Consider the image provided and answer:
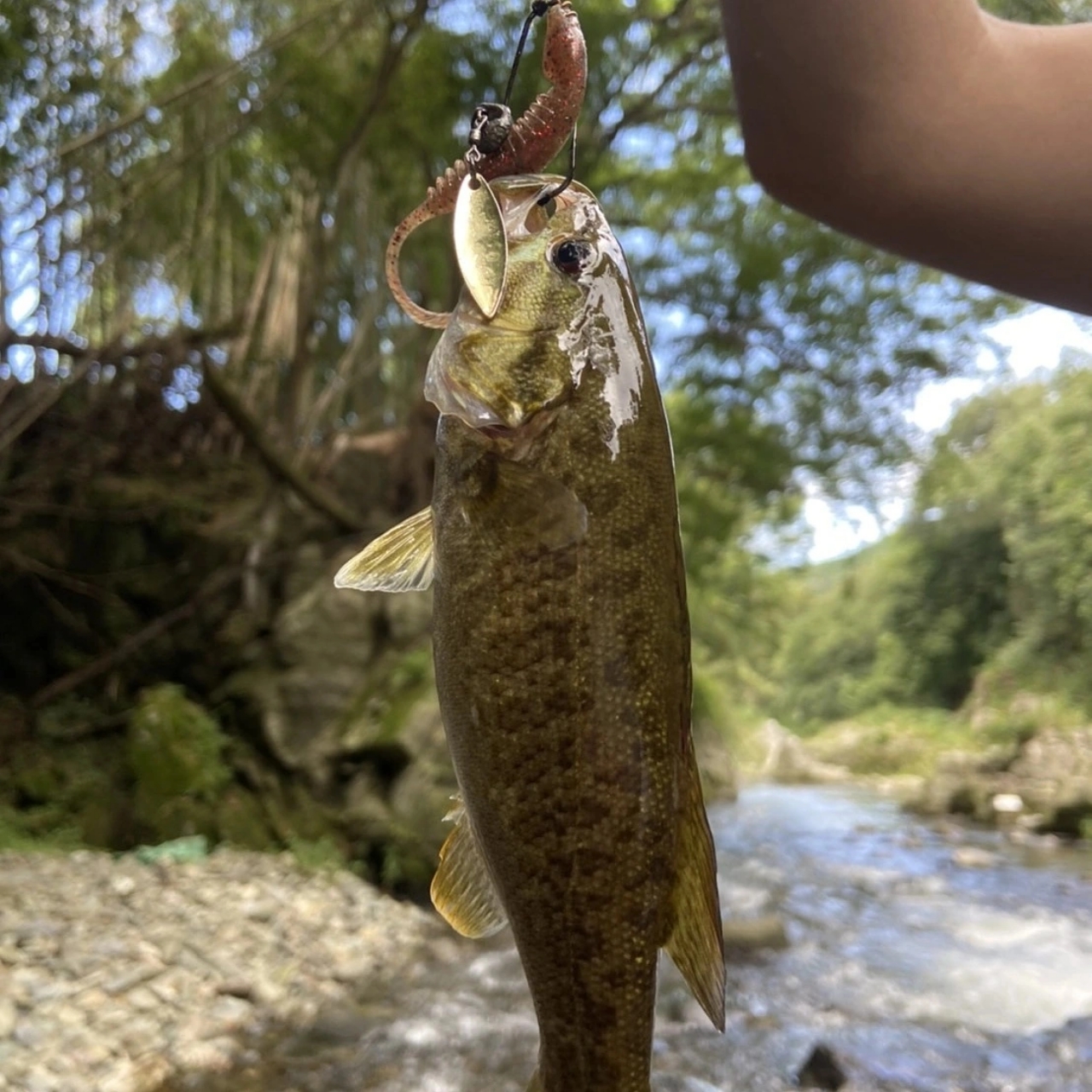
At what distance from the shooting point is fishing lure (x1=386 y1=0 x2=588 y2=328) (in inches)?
45.8

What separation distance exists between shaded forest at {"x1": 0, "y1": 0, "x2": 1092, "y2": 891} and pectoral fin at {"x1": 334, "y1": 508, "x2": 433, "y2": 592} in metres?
5.45

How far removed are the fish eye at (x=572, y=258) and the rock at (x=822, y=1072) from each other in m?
4.30

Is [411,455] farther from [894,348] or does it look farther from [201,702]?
[894,348]

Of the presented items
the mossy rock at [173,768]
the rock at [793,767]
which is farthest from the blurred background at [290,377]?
the rock at [793,767]

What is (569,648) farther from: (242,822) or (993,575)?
(993,575)

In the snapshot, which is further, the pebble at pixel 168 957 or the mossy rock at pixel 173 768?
the mossy rock at pixel 173 768

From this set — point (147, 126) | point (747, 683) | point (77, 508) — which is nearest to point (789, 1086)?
point (77, 508)

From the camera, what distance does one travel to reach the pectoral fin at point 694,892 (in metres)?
1.22

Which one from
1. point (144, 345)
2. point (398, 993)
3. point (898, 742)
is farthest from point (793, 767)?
point (144, 345)

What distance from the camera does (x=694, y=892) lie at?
1240mm

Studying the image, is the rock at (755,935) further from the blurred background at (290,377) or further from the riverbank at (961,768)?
the riverbank at (961,768)

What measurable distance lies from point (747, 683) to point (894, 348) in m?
22.6

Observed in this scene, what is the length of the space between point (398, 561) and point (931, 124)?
938 millimetres

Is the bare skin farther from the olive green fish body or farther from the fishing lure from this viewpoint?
the olive green fish body
